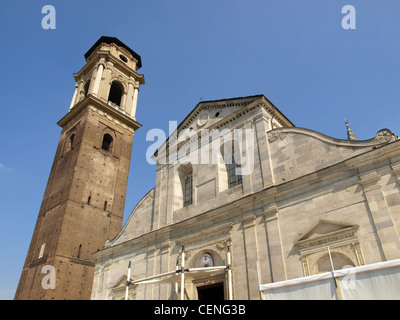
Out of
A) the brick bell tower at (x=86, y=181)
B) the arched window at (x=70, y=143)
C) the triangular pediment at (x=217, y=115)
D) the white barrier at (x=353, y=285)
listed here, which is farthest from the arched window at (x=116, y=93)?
the white barrier at (x=353, y=285)

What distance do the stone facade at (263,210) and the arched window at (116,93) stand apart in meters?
16.2

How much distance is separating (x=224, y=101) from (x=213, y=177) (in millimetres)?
3975

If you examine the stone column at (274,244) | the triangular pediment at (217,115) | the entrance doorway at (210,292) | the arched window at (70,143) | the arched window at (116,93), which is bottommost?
the entrance doorway at (210,292)

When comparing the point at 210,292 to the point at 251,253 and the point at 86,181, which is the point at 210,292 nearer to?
the point at 251,253

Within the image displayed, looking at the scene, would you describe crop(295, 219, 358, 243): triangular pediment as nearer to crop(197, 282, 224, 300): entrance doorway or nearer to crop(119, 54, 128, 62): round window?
crop(197, 282, 224, 300): entrance doorway

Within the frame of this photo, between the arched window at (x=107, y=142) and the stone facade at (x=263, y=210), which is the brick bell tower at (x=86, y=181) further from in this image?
the stone facade at (x=263, y=210)

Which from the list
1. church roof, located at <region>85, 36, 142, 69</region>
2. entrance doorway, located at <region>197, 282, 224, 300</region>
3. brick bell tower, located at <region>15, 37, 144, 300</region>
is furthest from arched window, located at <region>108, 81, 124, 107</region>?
entrance doorway, located at <region>197, 282, 224, 300</region>

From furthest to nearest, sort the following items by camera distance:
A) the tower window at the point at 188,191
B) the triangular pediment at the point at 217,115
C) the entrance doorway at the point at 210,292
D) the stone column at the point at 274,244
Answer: the tower window at the point at 188,191, the triangular pediment at the point at 217,115, the entrance doorway at the point at 210,292, the stone column at the point at 274,244

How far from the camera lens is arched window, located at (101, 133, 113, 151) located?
28.2 m

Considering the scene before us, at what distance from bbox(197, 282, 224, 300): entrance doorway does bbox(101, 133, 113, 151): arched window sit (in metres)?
17.8

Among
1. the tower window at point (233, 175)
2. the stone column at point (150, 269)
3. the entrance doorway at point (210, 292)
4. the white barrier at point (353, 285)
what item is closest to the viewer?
the white barrier at point (353, 285)

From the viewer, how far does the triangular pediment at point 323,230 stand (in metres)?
10.1

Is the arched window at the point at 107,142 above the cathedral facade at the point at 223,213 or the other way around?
above

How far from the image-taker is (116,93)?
33406mm
